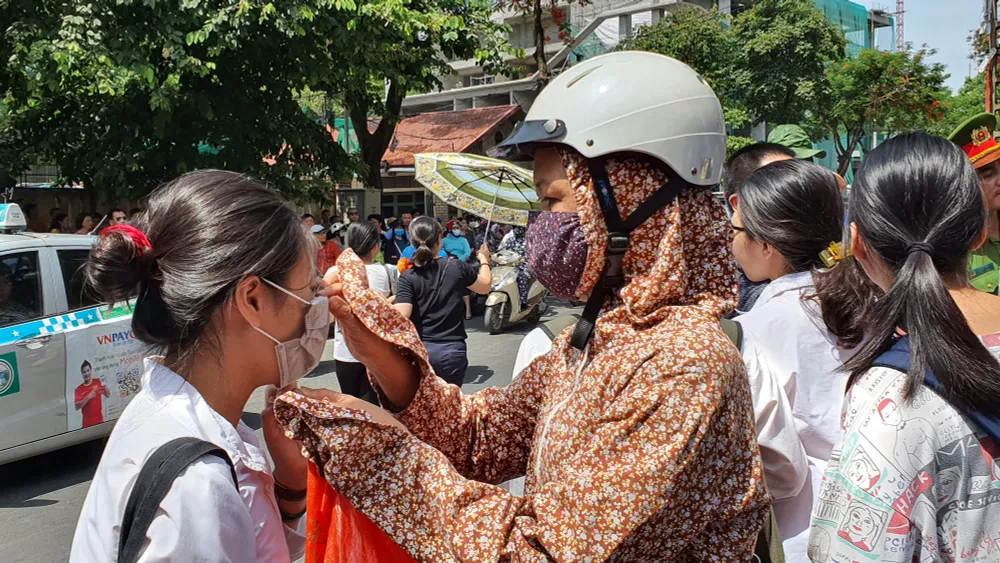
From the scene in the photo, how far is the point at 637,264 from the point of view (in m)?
1.62

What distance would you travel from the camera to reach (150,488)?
1.29 metres

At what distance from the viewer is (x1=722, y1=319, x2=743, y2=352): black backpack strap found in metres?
1.86

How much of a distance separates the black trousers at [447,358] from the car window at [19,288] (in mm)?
2653

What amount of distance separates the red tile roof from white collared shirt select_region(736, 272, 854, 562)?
23855 mm

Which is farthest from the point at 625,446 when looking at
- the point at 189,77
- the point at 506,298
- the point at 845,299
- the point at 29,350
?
the point at 506,298

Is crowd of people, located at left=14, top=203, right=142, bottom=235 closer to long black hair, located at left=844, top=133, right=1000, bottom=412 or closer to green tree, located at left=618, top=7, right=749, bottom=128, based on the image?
long black hair, located at left=844, top=133, right=1000, bottom=412

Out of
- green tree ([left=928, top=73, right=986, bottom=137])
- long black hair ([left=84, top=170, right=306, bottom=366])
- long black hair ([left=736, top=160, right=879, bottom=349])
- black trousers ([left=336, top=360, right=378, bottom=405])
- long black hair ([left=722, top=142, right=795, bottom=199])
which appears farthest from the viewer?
green tree ([left=928, top=73, right=986, bottom=137])

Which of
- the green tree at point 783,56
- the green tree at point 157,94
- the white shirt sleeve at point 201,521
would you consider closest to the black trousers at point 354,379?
the white shirt sleeve at point 201,521

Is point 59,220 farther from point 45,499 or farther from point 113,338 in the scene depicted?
point 45,499

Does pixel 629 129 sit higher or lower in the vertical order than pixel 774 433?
higher

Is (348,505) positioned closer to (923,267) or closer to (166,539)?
(166,539)

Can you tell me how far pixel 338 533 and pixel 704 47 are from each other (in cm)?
2545

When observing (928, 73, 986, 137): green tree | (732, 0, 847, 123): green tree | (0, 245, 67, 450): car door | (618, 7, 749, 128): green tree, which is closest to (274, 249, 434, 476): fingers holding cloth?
(0, 245, 67, 450): car door

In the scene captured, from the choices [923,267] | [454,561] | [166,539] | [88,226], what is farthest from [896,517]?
[88,226]
